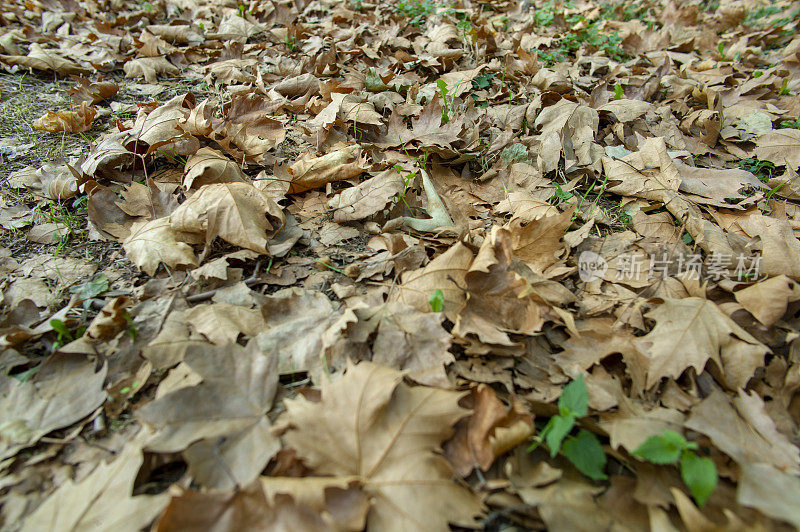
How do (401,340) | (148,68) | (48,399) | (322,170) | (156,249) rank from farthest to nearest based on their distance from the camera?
(148,68) → (322,170) → (156,249) → (401,340) → (48,399)

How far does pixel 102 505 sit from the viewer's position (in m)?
1.11

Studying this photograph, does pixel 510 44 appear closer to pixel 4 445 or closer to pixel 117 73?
pixel 117 73

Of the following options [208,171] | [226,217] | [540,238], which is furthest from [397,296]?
[208,171]

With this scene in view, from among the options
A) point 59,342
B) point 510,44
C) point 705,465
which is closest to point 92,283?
point 59,342

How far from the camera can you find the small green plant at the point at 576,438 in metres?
1.17

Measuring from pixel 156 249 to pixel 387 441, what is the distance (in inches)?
48.8

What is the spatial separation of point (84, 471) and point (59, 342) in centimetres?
51

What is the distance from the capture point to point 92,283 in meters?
1.72

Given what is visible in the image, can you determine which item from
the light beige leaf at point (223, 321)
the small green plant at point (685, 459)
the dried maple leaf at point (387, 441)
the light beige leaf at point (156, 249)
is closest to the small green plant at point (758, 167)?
the small green plant at point (685, 459)

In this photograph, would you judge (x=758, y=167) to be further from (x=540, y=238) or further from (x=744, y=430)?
(x=744, y=430)

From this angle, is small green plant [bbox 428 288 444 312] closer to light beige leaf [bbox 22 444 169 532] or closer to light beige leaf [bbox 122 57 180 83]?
light beige leaf [bbox 22 444 169 532]

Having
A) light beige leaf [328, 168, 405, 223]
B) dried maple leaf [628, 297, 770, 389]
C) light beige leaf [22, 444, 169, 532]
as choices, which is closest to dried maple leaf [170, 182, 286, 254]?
light beige leaf [328, 168, 405, 223]

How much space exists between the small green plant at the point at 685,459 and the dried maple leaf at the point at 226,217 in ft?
4.92

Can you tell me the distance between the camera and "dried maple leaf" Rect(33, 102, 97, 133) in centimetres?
252
